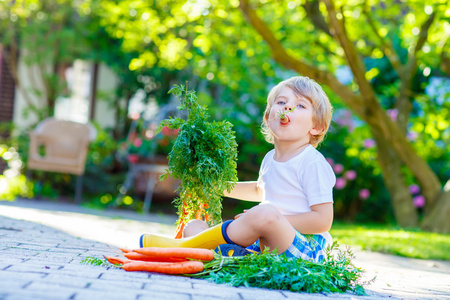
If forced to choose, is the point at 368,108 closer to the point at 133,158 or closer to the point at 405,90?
the point at 405,90

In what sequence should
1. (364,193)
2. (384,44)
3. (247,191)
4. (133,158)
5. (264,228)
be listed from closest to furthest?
(264,228) → (247,191) → (384,44) → (133,158) → (364,193)

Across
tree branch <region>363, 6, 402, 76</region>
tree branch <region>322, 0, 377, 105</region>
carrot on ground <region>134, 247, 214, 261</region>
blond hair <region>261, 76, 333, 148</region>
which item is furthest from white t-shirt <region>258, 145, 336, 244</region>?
tree branch <region>363, 6, 402, 76</region>

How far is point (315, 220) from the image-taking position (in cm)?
261

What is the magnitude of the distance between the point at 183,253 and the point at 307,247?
632 millimetres

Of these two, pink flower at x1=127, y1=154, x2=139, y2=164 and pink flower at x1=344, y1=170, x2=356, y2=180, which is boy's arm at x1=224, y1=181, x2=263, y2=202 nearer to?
pink flower at x1=127, y1=154, x2=139, y2=164

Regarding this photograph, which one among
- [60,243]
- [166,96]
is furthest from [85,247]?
[166,96]

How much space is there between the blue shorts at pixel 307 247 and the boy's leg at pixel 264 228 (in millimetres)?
57

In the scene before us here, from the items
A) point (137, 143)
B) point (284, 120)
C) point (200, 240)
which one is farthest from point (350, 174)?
point (200, 240)

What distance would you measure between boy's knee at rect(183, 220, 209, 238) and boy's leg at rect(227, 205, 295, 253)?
0.32 meters

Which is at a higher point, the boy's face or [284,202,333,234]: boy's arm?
the boy's face

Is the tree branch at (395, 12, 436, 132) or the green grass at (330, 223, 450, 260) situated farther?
the tree branch at (395, 12, 436, 132)

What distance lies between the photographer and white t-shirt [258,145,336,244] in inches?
104

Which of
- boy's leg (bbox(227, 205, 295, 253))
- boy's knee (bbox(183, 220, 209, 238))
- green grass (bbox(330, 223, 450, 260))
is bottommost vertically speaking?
green grass (bbox(330, 223, 450, 260))

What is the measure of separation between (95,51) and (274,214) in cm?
930
